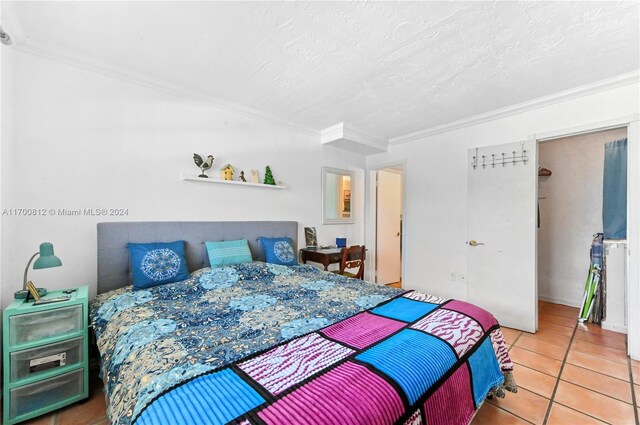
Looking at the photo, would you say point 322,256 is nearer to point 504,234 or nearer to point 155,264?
point 155,264

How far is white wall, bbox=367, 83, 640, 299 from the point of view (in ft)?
9.78

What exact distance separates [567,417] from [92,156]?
396 centimetres

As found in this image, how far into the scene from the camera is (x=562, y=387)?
2.01m

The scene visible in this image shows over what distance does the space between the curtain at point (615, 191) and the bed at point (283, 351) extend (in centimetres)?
279

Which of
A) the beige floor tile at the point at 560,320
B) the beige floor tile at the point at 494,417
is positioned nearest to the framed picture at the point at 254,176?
the beige floor tile at the point at 494,417

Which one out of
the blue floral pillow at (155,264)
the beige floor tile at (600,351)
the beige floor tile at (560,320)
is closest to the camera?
the blue floral pillow at (155,264)

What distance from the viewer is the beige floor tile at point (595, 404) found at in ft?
5.60

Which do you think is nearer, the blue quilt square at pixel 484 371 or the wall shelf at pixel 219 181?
the blue quilt square at pixel 484 371

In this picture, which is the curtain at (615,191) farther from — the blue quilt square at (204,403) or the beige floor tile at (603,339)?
the blue quilt square at (204,403)

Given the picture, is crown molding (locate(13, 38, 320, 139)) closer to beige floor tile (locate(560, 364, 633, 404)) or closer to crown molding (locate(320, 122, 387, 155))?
crown molding (locate(320, 122, 387, 155))

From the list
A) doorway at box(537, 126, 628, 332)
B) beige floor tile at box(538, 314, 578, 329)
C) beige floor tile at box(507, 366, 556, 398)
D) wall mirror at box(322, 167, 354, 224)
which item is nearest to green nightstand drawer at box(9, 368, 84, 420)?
wall mirror at box(322, 167, 354, 224)

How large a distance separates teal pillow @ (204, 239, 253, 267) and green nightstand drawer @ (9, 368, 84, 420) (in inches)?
47.5

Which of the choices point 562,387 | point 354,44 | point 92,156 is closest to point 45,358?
point 92,156

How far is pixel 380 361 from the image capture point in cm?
115
